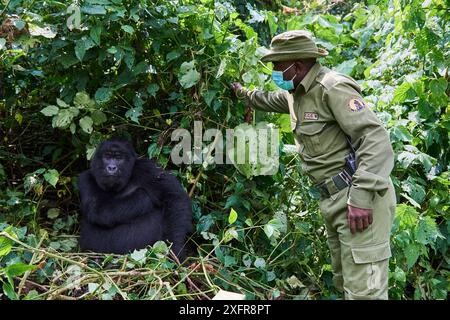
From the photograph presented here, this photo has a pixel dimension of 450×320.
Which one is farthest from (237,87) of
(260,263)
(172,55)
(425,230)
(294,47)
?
(425,230)

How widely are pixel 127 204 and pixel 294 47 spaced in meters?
1.83

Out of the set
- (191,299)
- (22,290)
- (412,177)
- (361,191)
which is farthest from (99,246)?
(412,177)

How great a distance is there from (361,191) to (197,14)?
1.78 m

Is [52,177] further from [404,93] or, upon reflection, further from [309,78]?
[404,93]

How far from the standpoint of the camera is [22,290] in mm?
3424

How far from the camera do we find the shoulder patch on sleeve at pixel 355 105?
3.06m

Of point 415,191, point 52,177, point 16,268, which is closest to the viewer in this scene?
point 16,268

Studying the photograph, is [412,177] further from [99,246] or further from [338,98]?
[99,246]

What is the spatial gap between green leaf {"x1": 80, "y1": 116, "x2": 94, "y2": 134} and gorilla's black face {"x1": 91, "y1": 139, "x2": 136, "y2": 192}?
16 centimetres

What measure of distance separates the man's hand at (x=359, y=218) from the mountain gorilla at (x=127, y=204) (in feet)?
4.76

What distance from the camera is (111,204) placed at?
4.30m

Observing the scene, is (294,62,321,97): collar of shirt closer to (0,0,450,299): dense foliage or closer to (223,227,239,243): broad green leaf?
(0,0,450,299): dense foliage

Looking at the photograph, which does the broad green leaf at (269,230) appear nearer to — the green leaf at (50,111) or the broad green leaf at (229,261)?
the broad green leaf at (229,261)

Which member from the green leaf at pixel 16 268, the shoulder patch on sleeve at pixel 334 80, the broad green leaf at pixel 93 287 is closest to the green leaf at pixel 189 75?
the shoulder patch on sleeve at pixel 334 80
